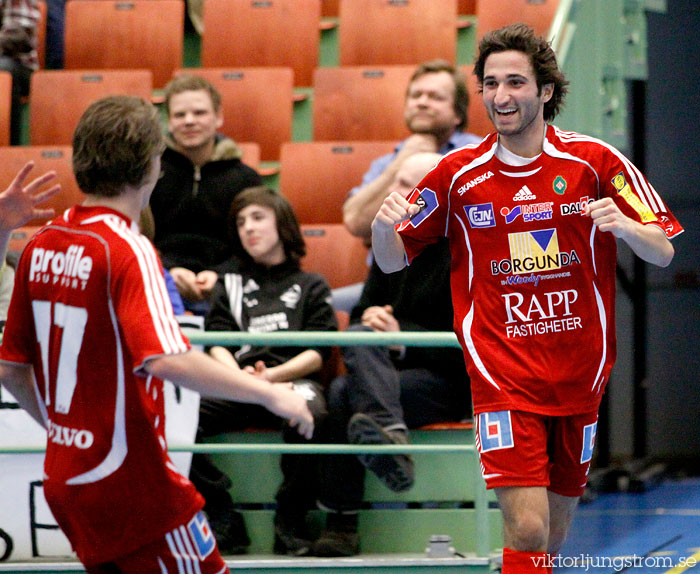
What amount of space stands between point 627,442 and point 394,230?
9.29 meters

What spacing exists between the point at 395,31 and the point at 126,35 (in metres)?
1.84

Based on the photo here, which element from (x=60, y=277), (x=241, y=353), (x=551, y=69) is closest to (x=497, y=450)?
(x=551, y=69)

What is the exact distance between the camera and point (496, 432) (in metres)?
2.95

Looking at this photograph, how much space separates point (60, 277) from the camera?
85.8 inches

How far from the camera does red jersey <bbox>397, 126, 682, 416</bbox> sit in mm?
2982

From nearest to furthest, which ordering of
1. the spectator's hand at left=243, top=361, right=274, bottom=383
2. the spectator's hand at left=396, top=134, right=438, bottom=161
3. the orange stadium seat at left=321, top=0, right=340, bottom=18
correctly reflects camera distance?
the spectator's hand at left=243, top=361, right=274, bottom=383 < the spectator's hand at left=396, top=134, right=438, bottom=161 < the orange stadium seat at left=321, top=0, right=340, bottom=18

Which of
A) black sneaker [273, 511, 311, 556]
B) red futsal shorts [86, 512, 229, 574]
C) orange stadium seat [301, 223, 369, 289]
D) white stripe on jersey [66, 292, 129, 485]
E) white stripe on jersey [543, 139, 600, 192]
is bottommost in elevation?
black sneaker [273, 511, 311, 556]

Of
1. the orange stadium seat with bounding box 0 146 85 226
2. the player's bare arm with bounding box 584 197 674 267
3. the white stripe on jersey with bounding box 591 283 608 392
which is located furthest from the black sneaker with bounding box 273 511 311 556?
the orange stadium seat with bounding box 0 146 85 226

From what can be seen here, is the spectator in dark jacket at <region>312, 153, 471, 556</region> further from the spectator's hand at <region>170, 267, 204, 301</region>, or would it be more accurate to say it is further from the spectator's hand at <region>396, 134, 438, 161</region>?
the spectator's hand at <region>170, 267, 204, 301</region>

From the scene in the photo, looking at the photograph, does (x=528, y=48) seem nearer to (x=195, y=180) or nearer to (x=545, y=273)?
(x=545, y=273)

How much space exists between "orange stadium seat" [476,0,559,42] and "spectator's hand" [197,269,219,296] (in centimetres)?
268

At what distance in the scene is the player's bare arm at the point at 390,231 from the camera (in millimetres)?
2932

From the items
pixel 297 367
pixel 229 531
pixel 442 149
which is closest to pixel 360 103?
pixel 442 149

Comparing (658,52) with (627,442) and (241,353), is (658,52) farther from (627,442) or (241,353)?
(241,353)
